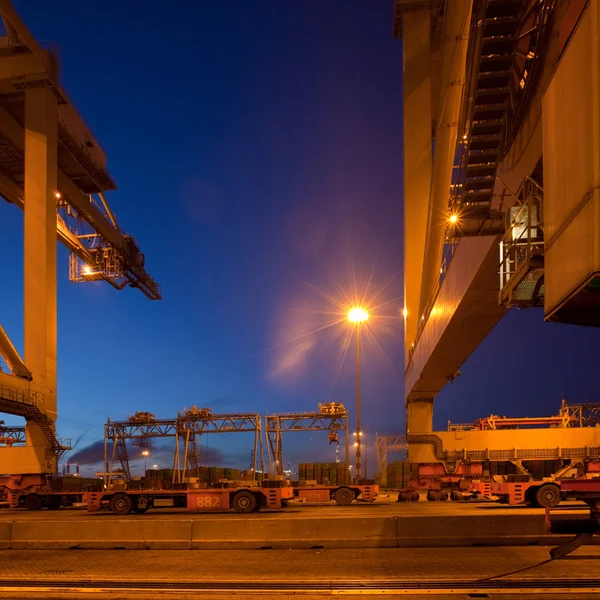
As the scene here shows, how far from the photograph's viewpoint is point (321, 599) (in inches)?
348

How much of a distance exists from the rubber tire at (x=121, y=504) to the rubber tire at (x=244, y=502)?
4.90 metres

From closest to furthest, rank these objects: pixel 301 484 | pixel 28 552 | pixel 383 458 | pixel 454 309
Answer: pixel 28 552, pixel 454 309, pixel 301 484, pixel 383 458

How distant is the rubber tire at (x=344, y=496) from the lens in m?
29.0

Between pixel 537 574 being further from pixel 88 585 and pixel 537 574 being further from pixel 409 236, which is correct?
pixel 409 236

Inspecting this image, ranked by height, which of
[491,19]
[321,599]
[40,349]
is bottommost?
[321,599]

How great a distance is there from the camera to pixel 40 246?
35.2 m

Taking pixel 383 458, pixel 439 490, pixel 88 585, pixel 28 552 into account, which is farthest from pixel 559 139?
pixel 383 458

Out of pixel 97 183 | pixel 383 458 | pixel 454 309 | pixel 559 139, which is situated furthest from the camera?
pixel 383 458

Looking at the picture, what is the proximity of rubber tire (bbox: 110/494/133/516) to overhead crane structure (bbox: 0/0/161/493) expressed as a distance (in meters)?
8.47

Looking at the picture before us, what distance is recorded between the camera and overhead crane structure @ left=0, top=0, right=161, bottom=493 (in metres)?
33.0

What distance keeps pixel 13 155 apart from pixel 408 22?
27.6 meters

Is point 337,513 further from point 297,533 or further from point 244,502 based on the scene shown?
point 297,533

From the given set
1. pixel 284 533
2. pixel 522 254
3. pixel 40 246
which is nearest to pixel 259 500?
pixel 284 533

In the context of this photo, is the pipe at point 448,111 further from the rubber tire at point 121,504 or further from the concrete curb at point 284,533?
the rubber tire at point 121,504
